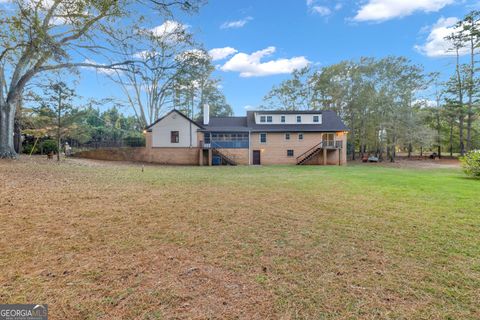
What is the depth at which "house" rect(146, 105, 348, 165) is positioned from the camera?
1033 inches

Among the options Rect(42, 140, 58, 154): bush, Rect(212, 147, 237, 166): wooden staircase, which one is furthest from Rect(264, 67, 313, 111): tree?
Rect(42, 140, 58, 154): bush

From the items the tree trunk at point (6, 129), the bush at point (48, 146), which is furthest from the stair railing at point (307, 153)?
the bush at point (48, 146)

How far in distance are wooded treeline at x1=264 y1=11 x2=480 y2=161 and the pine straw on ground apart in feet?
88.6

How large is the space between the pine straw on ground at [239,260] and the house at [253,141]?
19886 millimetres

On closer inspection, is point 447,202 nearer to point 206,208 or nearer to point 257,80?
point 206,208

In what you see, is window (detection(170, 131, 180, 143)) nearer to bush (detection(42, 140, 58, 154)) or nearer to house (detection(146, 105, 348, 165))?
house (detection(146, 105, 348, 165))

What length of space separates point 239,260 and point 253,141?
24447 millimetres

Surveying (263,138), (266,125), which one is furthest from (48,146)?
(266,125)

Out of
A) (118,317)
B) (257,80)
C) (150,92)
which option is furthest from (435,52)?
(118,317)

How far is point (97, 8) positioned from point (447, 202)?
15.0 m

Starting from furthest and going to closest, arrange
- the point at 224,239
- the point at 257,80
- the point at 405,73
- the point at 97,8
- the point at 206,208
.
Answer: the point at 257,80, the point at 405,73, the point at 97,8, the point at 206,208, the point at 224,239

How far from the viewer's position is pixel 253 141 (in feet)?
90.0

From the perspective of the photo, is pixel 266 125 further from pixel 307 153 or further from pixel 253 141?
pixel 307 153

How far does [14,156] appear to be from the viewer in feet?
49.5
